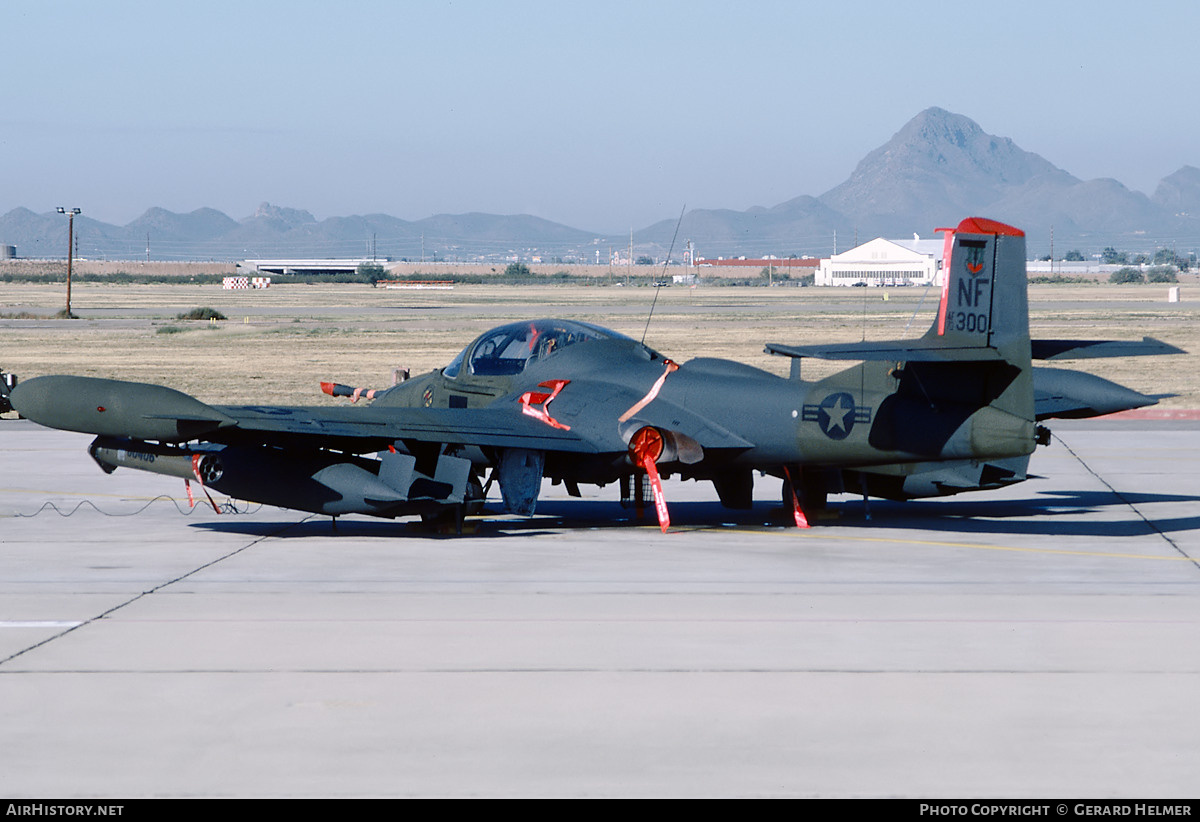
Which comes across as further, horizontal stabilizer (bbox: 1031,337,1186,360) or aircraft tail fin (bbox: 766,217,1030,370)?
horizontal stabilizer (bbox: 1031,337,1186,360)

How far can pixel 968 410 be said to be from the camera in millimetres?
13773

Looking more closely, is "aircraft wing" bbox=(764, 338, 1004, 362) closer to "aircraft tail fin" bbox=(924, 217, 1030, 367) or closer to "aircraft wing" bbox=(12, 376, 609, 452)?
"aircraft tail fin" bbox=(924, 217, 1030, 367)

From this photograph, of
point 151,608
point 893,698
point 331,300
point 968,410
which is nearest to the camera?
point 893,698

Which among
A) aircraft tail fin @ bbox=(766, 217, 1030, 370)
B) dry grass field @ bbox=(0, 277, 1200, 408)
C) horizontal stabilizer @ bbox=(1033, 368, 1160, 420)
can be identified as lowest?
dry grass field @ bbox=(0, 277, 1200, 408)

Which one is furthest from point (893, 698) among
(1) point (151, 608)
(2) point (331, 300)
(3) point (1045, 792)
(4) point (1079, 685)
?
(2) point (331, 300)

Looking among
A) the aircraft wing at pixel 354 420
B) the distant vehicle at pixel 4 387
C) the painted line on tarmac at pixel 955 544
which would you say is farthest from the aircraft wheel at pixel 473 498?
the distant vehicle at pixel 4 387

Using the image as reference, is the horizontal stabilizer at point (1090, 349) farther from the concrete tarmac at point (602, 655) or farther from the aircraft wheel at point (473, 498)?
the aircraft wheel at point (473, 498)

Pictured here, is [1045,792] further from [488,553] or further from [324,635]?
[488,553]

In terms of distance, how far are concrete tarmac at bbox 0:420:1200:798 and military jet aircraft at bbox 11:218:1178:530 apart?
0.66 metres

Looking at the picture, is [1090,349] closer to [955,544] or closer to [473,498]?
[955,544]

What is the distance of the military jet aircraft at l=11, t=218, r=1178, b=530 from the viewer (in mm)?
13625

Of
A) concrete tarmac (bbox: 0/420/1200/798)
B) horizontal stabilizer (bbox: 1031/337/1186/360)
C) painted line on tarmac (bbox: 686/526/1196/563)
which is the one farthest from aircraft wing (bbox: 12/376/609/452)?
horizontal stabilizer (bbox: 1031/337/1186/360)

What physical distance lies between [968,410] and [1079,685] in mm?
5229

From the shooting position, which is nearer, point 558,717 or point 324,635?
point 558,717
